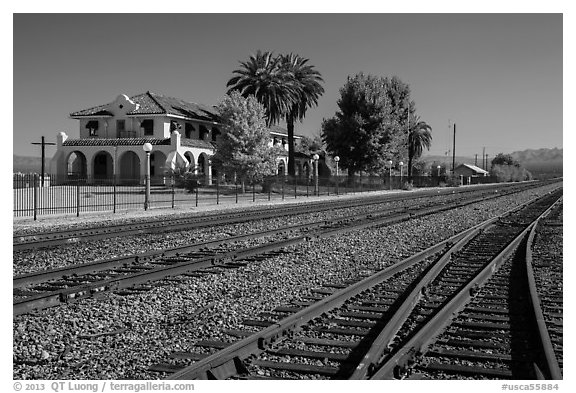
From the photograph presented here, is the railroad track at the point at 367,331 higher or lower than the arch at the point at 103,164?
lower

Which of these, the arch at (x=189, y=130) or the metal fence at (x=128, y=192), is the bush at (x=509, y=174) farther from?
the arch at (x=189, y=130)

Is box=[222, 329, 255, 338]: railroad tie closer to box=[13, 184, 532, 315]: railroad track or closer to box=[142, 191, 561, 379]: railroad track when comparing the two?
box=[142, 191, 561, 379]: railroad track

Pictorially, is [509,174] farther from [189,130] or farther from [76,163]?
[76,163]

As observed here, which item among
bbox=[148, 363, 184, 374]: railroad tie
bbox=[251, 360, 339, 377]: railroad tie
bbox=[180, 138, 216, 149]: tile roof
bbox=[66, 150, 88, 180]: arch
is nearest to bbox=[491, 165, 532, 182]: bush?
bbox=[180, 138, 216, 149]: tile roof

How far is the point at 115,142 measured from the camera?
178 feet

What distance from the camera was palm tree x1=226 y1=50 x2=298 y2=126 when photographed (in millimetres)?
59875

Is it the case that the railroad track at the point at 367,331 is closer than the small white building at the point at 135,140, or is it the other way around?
the railroad track at the point at 367,331

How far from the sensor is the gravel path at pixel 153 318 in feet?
19.9

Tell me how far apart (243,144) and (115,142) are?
1313 cm

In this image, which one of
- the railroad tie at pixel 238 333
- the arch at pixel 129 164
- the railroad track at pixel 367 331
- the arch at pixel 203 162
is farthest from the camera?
the arch at pixel 203 162

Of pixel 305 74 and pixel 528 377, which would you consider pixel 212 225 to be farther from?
pixel 305 74

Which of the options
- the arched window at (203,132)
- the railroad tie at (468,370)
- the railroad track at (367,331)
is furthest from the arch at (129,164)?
the railroad tie at (468,370)

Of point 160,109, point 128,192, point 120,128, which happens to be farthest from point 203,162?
point 128,192

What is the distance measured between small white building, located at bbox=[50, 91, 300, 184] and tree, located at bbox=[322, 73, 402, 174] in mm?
13173
